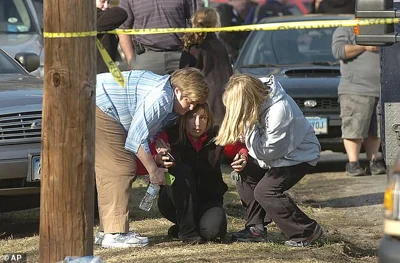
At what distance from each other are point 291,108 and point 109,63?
161cm

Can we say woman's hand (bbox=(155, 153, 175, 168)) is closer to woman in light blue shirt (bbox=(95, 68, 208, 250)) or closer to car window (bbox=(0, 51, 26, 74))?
woman in light blue shirt (bbox=(95, 68, 208, 250))

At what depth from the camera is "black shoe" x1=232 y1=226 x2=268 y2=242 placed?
7.43 metres

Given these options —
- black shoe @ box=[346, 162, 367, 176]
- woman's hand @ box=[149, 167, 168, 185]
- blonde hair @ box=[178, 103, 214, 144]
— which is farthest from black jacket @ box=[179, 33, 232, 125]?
woman's hand @ box=[149, 167, 168, 185]

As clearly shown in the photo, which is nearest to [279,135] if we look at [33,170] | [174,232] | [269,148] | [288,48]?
[269,148]

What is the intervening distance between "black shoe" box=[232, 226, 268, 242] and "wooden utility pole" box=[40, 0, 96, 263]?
206cm

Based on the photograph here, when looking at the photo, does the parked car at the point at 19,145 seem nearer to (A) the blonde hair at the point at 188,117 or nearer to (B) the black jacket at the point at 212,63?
(A) the blonde hair at the point at 188,117

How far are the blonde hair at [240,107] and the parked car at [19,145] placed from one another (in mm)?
1572

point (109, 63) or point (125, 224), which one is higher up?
point (109, 63)

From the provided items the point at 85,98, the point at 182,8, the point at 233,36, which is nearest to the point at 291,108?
the point at 85,98

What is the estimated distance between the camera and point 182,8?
414 inches

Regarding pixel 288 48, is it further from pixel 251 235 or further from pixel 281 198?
pixel 281 198

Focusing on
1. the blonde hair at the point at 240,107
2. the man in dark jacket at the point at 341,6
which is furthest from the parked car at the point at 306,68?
the blonde hair at the point at 240,107

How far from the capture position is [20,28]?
41.7 ft

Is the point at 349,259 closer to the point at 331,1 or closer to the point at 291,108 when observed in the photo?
the point at 291,108
